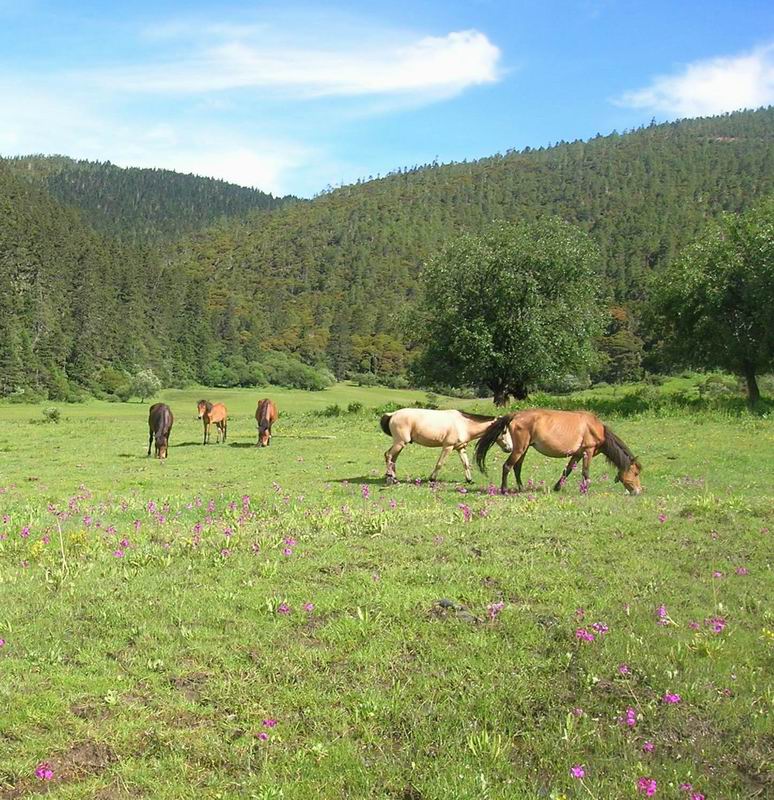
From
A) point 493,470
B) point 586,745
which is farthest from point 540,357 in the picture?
point 586,745

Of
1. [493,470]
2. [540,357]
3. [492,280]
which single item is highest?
[492,280]

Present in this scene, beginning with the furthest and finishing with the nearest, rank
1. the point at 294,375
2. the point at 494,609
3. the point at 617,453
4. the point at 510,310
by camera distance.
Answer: the point at 294,375, the point at 510,310, the point at 617,453, the point at 494,609

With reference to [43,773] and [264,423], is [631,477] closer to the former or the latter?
[43,773]

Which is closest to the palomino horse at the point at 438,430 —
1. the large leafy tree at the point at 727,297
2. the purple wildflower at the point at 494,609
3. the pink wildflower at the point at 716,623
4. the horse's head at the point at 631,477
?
the horse's head at the point at 631,477

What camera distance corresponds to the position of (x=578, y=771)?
173 inches

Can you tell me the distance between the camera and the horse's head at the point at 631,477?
14406mm

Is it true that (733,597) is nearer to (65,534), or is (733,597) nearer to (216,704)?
(216,704)

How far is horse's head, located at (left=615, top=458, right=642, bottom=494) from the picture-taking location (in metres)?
14.4

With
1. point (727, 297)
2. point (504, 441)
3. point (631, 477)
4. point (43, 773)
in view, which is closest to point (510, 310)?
point (727, 297)

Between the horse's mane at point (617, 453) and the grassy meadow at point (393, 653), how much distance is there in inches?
94.2

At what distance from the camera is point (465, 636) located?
20.7ft

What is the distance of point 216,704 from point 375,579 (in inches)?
105

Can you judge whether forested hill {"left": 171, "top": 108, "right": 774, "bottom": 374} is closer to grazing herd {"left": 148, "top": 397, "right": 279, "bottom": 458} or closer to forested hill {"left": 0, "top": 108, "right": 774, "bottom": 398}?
forested hill {"left": 0, "top": 108, "right": 774, "bottom": 398}

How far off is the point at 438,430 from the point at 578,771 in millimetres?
11926
